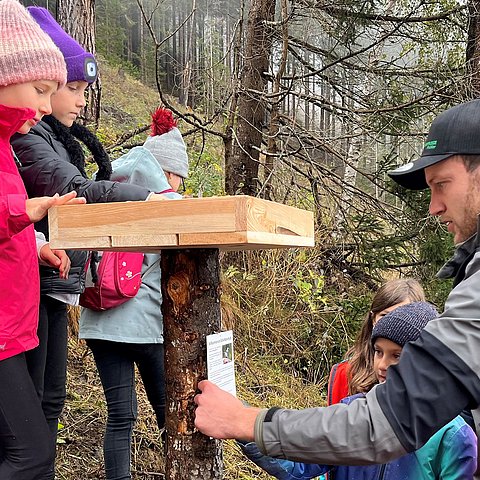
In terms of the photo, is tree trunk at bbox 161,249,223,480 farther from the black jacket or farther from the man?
the black jacket

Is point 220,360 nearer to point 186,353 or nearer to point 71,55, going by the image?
point 186,353

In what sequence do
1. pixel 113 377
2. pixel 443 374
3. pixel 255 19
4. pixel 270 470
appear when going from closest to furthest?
pixel 443 374 → pixel 270 470 → pixel 113 377 → pixel 255 19

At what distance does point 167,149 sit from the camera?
319 cm

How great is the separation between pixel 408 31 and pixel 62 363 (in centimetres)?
545

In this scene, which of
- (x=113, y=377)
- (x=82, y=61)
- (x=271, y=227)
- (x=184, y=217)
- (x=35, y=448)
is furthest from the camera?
(x=113, y=377)

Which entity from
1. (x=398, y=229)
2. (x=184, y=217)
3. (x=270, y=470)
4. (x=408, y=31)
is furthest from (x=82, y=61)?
(x=408, y=31)

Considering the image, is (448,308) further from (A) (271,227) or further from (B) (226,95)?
(B) (226,95)

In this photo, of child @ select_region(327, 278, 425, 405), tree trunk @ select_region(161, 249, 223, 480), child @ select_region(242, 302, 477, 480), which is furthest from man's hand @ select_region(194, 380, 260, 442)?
child @ select_region(327, 278, 425, 405)

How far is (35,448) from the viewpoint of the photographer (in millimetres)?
1921

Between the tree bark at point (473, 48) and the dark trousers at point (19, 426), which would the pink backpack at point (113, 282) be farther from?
the tree bark at point (473, 48)

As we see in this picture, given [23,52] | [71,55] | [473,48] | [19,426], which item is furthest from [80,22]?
[473,48]

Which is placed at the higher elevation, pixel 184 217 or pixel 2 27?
pixel 2 27

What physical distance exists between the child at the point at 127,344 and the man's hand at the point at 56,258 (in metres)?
0.60

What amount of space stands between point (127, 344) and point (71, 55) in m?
1.28
